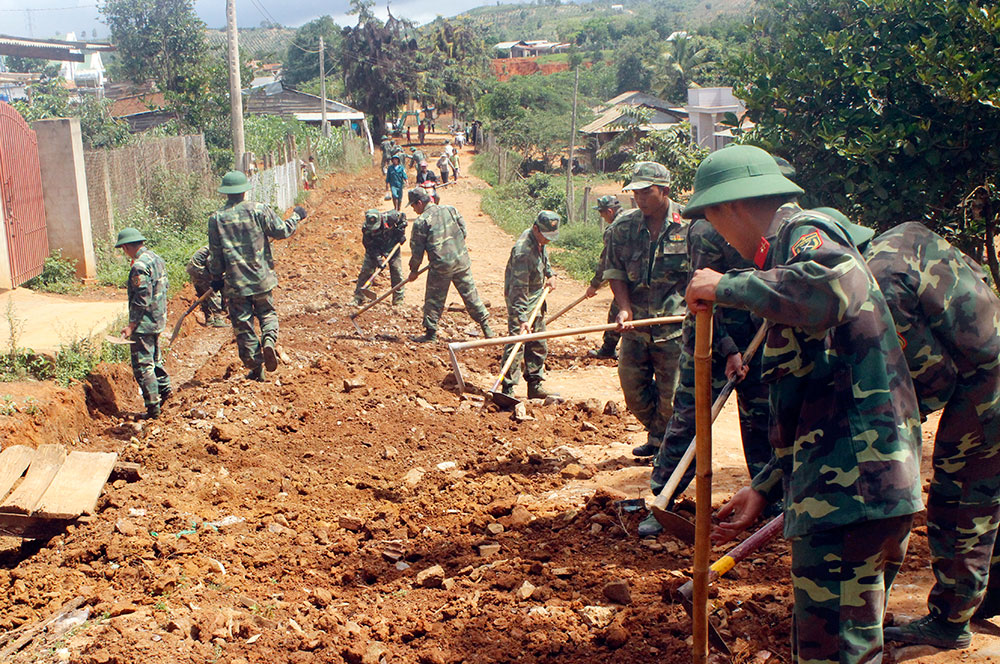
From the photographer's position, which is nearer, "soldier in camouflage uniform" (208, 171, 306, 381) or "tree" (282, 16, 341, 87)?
"soldier in camouflage uniform" (208, 171, 306, 381)

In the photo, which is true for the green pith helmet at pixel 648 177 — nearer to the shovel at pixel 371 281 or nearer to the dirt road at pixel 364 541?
the dirt road at pixel 364 541

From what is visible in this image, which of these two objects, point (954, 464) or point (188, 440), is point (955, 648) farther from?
point (188, 440)

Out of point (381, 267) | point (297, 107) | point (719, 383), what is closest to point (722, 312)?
point (719, 383)

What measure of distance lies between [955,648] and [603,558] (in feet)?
5.18

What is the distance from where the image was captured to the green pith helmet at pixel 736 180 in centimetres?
277

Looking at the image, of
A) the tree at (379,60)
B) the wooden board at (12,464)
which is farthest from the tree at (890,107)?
the tree at (379,60)

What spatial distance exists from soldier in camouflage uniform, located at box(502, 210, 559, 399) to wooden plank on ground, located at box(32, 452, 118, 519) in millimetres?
3712

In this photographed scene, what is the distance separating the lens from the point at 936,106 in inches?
211

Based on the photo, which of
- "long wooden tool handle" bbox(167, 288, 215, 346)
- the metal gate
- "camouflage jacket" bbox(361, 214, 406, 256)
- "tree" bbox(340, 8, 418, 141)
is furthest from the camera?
"tree" bbox(340, 8, 418, 141)

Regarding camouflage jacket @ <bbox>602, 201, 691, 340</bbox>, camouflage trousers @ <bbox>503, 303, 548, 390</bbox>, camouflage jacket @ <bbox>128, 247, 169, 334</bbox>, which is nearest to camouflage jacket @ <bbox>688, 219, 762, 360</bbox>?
camouflage jacket @ <bbox>602, 201, 691, 340</bbox>

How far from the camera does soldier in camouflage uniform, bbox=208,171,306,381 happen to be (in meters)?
8.49

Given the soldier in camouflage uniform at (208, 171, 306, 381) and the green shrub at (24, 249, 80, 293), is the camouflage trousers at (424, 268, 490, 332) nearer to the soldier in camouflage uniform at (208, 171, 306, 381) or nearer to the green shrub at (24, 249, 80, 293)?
the soldier in camouflage uniform at (208, 171, 306, 381)

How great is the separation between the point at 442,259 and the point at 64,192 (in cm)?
640

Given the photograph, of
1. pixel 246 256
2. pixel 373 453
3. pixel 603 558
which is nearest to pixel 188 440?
pixel 373 453
